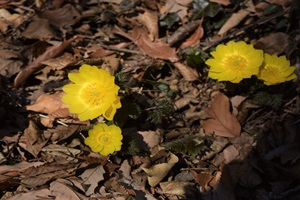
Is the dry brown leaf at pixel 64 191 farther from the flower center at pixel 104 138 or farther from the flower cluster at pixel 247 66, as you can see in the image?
the flower cluster at pixel 247 66

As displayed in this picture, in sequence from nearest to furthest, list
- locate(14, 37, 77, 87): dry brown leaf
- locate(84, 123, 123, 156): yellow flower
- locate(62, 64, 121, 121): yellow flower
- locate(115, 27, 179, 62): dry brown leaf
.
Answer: locate(62, 64, 121, 121): yellow flower
locate(84, 123, 123, 156): yellow flower
locate(14, 37, 77, 87): dry brown leaf
locate(115, 27, 179, 62): dry brown leaf

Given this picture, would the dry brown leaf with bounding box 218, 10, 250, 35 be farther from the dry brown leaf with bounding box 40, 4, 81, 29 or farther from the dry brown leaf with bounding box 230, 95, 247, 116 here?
the dry brown leaf with bounding box 40, 4, 81, 29

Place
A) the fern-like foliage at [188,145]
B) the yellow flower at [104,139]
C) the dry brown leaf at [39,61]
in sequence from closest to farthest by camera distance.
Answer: the yellow flower at [104,139] < the fern-like foliage at [188,145] < the dry brown leaf at [39,61]

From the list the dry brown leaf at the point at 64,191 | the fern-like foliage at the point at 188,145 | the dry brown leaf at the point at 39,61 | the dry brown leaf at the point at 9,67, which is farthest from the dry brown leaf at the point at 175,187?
the dry brown leaf at the point at 9,67

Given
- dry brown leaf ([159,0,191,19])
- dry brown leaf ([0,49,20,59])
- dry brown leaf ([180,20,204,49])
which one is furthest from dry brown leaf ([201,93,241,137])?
dry brown leaf ([0,49,20,59])

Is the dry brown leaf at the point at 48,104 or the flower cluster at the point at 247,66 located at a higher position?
the flower cluster at the point at 247,66

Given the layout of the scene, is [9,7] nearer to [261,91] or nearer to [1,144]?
[1,144]

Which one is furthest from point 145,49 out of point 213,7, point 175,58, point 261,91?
point 261,91
